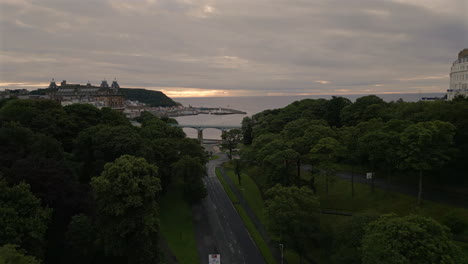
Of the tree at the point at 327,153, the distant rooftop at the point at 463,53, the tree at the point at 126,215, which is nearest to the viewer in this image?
the tree at the point at 126,215

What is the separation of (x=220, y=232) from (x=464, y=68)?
66326 mm

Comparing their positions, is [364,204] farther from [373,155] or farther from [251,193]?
[251,193]

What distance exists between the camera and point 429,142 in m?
28.6

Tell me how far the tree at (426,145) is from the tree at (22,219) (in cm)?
3085

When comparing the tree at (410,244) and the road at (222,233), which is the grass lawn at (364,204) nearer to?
the road at (222,233)

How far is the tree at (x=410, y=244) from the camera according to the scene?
15.8 metres

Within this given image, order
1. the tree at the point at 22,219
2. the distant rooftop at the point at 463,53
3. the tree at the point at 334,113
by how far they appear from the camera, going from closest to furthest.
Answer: the tree at the point at 22,219 < the tree at the point at 334,113 < the distant rooftop at the point at 463,53

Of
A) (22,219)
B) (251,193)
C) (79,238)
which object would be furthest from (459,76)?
(22,219)

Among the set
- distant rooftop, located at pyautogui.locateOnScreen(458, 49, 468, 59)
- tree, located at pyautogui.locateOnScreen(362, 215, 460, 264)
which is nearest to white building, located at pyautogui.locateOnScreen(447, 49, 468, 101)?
distant rooftop, located at pyautogui.locateOnScreen(458, 49, 468, 59)

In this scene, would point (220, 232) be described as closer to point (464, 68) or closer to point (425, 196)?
point (425, 196)

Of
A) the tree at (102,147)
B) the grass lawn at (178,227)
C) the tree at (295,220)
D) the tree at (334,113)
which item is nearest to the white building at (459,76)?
the tree at (334,113)

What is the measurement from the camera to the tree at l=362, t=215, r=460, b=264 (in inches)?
621

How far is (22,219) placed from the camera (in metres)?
21.1

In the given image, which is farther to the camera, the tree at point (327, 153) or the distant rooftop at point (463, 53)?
the distant rooftop at point (463, 53)
